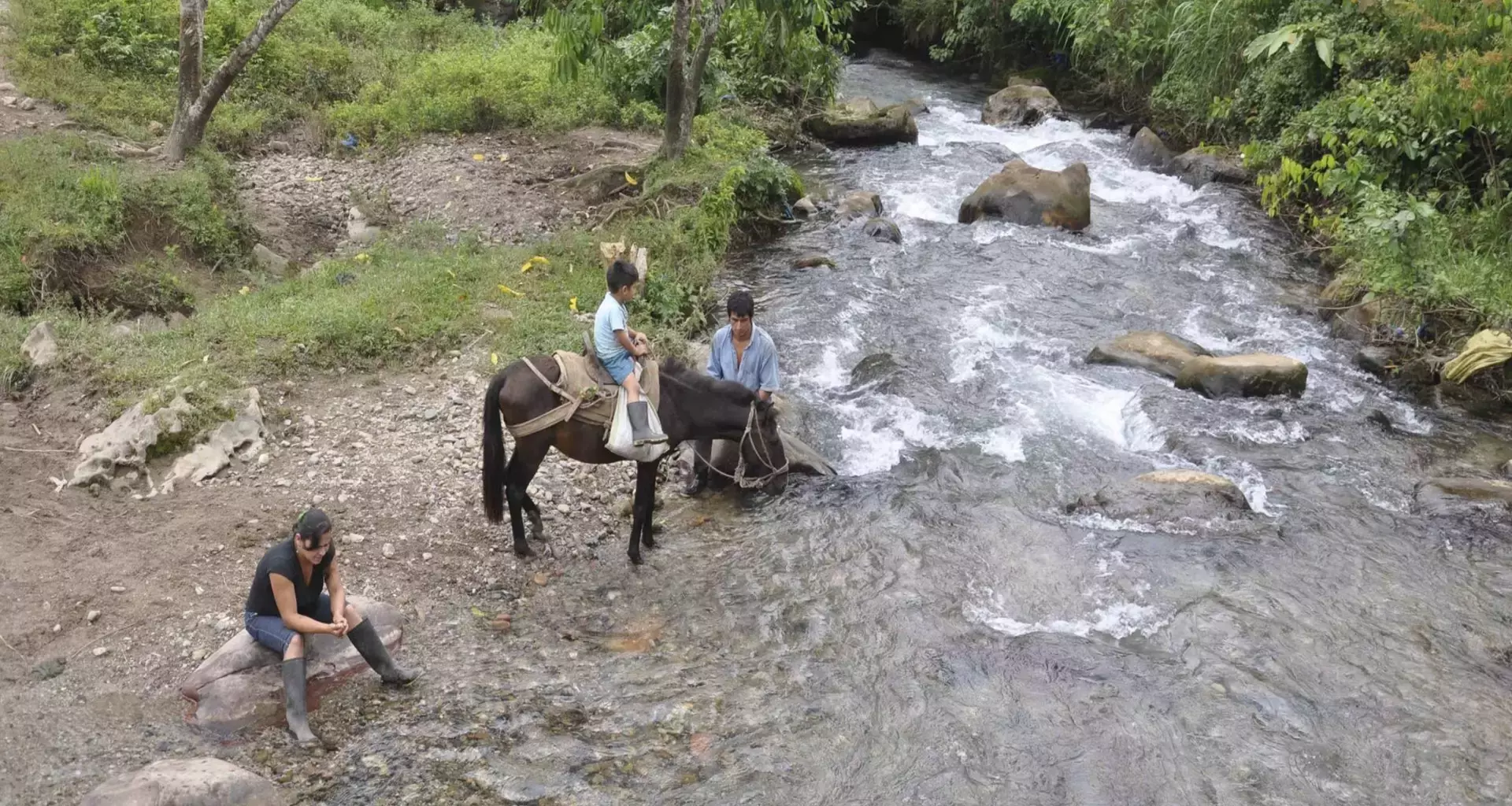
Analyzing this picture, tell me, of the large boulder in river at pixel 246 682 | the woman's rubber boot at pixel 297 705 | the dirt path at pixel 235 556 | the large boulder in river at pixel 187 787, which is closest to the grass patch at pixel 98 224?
the dirt path at pixel 235 556

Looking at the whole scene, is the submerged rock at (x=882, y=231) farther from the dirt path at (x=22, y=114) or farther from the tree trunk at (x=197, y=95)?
the dirt path at (x=22, y=114)

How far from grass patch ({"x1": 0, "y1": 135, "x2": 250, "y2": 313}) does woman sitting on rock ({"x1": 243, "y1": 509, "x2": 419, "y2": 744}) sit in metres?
6.03

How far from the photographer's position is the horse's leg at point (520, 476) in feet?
24.9

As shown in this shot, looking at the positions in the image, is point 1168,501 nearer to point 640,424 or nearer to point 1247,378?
point 1247,378

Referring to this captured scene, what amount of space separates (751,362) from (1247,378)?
588 centimetres

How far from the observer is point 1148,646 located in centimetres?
739

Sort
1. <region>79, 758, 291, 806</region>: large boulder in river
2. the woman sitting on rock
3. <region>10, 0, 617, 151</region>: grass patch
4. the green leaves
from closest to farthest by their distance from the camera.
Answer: <region>79, 758, 291, 806</region>: large boulder in river → the woman sitting on rock → <region>10, 0, 617, 151</region>: grass patch → the green leaves


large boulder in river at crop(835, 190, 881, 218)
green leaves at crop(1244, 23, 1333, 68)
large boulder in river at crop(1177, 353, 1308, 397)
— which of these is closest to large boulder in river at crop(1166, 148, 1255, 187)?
A: green leaves at crop(1244, 23, 1333, 68)

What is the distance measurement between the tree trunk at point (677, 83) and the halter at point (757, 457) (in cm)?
771

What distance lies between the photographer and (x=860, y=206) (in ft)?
54.1

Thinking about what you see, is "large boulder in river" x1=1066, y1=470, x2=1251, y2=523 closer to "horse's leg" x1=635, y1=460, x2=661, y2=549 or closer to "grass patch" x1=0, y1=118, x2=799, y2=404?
"horse's leg" x1=635, y1=460, x2=661, y2=549

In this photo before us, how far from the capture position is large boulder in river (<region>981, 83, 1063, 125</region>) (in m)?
22.3

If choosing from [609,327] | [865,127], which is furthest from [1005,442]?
[865,127]

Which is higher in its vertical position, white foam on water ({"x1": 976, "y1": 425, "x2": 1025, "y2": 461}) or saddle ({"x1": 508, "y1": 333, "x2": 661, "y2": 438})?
saddle ({"x1": 508, "y1": 333, "x2": 661, "y2": 438})
